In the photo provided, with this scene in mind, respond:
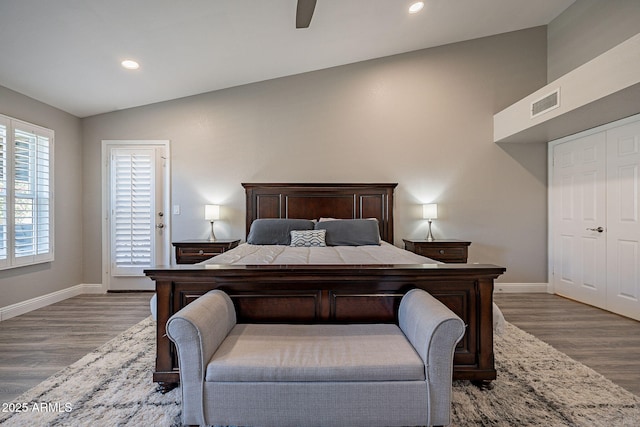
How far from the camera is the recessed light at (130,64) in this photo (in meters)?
3.25

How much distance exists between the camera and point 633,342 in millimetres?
2734

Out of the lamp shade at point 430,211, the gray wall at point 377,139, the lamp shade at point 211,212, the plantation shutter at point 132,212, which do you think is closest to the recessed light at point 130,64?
the gray wall at point 377,139

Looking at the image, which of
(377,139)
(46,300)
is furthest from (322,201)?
(46,300)

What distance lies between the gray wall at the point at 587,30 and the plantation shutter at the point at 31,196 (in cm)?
660

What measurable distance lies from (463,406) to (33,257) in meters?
4.52

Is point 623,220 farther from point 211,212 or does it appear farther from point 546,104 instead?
point 211,212

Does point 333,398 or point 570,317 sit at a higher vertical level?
point 333,398

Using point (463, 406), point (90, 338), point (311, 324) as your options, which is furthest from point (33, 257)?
point (463, 406)

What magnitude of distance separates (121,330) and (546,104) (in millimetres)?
4977

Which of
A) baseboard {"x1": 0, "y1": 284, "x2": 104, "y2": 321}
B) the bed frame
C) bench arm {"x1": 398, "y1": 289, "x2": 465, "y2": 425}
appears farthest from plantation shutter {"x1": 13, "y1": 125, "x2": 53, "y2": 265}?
bench arm {"x1": 398, "y1": 289, "x2": 465, "y2": 425}

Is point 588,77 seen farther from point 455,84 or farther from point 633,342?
point 633,342

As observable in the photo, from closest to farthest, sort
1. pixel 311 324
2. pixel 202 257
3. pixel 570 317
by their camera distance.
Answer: pixel 311 324 < pixel 570 317 < pixel 202 257

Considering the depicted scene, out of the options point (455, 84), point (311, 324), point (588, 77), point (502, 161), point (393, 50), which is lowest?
point (311, 324)

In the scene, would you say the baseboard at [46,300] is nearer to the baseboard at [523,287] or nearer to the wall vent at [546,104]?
the baseboard at [523,287]
